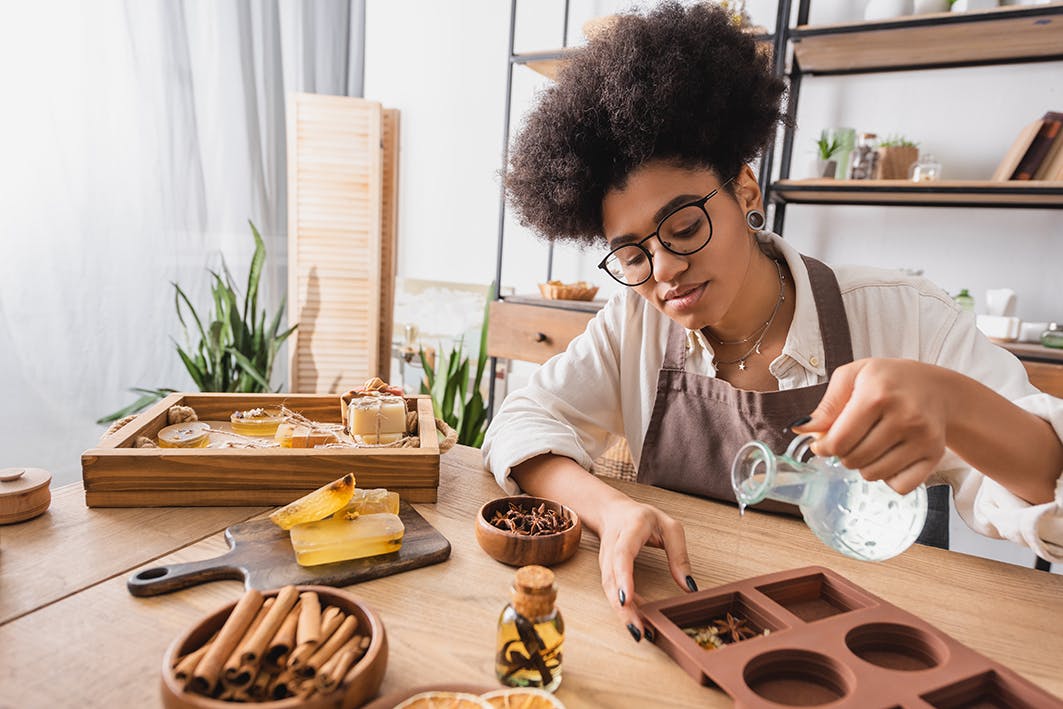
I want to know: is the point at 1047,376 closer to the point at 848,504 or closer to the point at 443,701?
the point at 848,504

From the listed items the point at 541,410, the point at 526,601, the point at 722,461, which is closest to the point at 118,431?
the point at 541,410

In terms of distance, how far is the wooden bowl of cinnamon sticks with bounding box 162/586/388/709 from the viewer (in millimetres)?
639

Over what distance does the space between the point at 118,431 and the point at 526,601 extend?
Answer: 3.05 ft

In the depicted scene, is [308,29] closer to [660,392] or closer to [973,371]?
[660,392]

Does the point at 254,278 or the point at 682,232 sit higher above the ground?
the point at 682,232

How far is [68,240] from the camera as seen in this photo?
277 cm

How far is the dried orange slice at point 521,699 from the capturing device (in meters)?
0.66

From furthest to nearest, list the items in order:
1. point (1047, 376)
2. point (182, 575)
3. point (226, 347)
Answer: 1. point (226, 347)
2. point (1047, 376)
3. point (182, 575)

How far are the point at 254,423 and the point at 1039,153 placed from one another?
262 cm

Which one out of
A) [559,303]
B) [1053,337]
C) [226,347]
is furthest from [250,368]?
[1053,337]

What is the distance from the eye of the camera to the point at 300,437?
48.4 inches

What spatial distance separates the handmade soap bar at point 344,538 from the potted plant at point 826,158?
2343 millimetres

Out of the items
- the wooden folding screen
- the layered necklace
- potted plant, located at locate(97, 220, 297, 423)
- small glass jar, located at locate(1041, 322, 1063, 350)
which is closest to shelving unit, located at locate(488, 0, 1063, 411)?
small glass jar, located at locate(1041, 322, 1063, 350)

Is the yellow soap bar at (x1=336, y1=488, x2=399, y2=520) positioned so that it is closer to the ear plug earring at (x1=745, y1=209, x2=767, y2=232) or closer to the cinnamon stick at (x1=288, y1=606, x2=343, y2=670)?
the cinnamon stick at (x1=288, y1=606, x2=343, y2=670)
